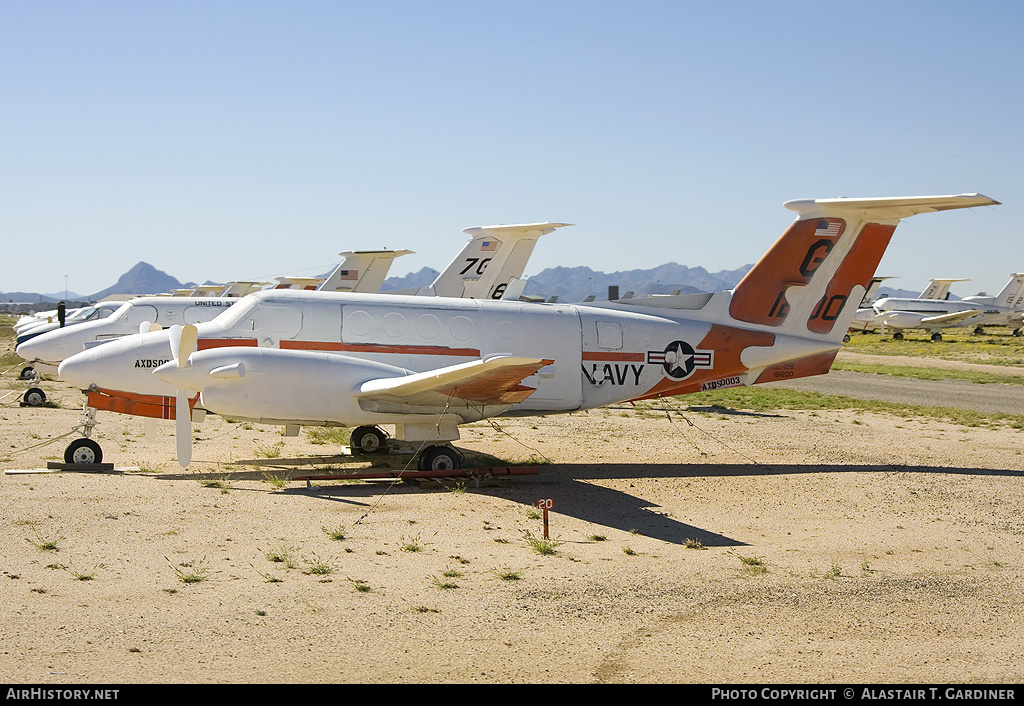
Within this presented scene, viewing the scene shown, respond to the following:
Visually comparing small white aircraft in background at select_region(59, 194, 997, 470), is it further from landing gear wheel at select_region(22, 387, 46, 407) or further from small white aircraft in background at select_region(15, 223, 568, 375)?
landing gear wheel at select_region(22, 387, 46, 407)

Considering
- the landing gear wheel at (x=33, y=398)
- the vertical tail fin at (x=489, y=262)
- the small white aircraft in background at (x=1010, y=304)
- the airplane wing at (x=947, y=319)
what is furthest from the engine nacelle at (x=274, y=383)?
the small white aircraft in background at (x=1010, y=304)

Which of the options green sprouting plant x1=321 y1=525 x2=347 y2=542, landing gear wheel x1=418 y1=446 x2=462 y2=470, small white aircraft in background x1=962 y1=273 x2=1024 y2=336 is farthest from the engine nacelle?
small white aircraft in background x1=962 y1=273 x2=1024 y2=336

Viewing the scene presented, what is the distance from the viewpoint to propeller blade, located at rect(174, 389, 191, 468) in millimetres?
12398

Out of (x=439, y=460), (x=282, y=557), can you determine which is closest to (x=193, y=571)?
(x=282, y=557)

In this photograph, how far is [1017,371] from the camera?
39.1 meters

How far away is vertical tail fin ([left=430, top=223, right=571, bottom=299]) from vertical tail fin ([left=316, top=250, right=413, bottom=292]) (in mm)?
5829

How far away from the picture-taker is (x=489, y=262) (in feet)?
94.1

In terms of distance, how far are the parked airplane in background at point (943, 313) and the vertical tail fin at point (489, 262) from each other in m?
43.5

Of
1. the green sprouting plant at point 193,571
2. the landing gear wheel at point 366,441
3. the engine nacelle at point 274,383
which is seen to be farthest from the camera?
the landing gear wheel at point 366,441

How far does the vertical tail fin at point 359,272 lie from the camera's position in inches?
1344

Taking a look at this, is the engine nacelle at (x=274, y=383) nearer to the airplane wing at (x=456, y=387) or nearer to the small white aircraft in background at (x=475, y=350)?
the small white aircraft in background at (x=475, y=350)

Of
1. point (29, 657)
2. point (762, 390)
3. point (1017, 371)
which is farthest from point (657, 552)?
point (1017, 371)

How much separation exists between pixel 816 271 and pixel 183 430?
37.2 ft

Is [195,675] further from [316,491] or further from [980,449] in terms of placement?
[980,449]
